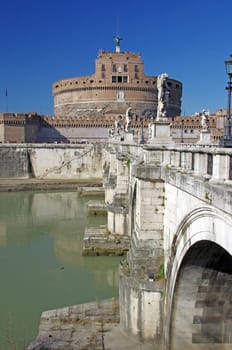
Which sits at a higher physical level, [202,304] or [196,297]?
[196,297]

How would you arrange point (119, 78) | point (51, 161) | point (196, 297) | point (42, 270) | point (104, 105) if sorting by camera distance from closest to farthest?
point (196, 297) → point (42, 270) → point (51, 161) → point (104, 105) → point (119, 78)

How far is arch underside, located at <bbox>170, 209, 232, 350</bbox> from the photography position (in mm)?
6835

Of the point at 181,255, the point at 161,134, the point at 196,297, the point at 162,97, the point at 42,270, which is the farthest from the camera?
the point at 42,270

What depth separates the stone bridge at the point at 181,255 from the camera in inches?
201

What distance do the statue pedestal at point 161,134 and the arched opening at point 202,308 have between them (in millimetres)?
2793

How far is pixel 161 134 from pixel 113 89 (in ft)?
157

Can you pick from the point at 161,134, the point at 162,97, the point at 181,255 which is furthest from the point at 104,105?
the point at 181,255

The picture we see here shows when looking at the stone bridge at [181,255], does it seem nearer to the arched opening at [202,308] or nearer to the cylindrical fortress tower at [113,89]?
the arched opening at [202,308]

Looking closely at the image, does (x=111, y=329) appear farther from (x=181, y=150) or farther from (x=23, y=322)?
(x=181, y=150)

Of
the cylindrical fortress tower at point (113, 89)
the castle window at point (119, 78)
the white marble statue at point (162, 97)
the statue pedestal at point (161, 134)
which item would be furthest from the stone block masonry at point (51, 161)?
the statue pedestal at point (161, 134)

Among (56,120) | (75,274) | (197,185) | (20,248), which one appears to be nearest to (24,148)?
(56,120)

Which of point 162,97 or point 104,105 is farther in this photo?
point 104,105

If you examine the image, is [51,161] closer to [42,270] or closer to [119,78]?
[119,78]

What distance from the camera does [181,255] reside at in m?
6.65
